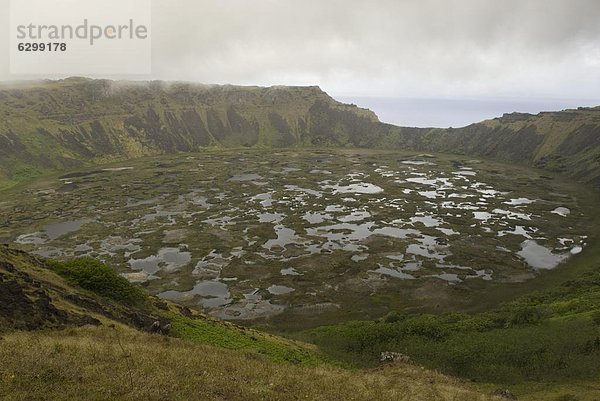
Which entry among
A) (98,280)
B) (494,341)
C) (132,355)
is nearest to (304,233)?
(494,341)

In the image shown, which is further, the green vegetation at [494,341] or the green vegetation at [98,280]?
the green vegetation at [98,280]

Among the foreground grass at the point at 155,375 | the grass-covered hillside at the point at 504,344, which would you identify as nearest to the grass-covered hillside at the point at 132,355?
the foreground grass at the point at 155,375

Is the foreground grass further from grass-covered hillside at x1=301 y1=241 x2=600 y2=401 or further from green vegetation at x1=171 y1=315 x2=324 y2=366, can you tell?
grass-covered hillside at x1=301 y1=241 x2=600 y2=401

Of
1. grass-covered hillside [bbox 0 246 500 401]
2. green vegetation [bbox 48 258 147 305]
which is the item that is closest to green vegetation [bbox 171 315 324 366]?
grass-covered hillside [bbox 0 246 500 401]

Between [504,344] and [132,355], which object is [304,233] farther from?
[132,355]

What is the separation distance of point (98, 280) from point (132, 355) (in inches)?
Answer: 832

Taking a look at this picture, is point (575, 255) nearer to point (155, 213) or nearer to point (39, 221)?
point (155, 213)

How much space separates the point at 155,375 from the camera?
23.3 m

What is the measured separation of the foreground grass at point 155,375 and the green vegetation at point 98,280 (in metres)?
11.6

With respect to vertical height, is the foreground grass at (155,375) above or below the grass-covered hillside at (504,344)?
above

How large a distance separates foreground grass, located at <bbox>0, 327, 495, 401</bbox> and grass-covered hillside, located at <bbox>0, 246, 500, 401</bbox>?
0.06 meters

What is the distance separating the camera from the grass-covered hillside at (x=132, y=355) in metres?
21.4

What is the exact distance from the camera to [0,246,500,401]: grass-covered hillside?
842 inches

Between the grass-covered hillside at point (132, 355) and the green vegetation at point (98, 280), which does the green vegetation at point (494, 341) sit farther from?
the green vegetation at point (98, 280)
